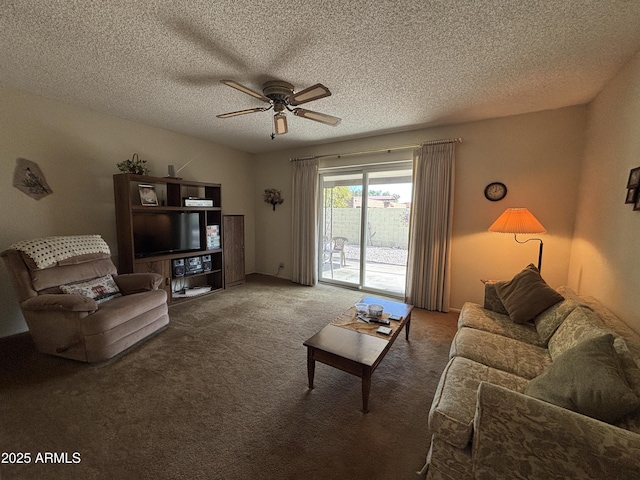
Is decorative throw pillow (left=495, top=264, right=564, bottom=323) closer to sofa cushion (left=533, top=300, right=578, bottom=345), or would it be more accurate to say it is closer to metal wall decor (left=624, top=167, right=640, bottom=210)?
sofa cushion (left=533, top=300, right=578, bottom=345)

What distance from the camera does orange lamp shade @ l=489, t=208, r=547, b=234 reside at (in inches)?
99.1

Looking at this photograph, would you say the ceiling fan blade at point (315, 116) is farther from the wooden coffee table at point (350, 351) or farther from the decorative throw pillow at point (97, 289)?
the decorative throw pillow at point (97, 289)

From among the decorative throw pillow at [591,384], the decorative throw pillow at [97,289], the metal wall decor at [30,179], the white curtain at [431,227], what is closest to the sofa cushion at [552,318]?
the decorative throw pillow at [591,384]

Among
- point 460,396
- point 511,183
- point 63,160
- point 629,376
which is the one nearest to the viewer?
point 629,376

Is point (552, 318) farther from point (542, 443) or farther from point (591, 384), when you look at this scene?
point (542, 443)

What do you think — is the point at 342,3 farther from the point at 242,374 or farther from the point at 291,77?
the point at 242,374

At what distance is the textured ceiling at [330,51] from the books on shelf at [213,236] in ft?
6.01

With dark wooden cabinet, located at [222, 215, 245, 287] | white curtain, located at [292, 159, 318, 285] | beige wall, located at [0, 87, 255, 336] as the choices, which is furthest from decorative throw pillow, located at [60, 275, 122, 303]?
white curtain, located at [292, 159, 318, 285]

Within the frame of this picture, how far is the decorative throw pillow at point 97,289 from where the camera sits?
2.42m

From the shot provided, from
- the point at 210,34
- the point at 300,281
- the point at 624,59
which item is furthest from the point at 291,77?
the point at 300,281

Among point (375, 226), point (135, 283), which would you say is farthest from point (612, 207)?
point (135, 283)

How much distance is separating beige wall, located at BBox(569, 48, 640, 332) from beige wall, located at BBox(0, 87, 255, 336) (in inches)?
201

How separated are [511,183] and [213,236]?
14.1 ft

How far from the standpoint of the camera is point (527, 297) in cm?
216
